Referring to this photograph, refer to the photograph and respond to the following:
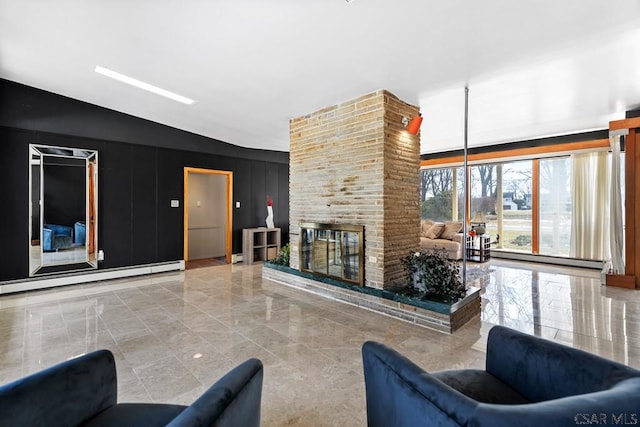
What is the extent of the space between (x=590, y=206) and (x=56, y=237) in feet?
33.1

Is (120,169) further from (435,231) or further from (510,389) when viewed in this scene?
(435,231)

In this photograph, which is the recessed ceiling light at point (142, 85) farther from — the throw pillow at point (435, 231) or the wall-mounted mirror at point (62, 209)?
the throw pillow at point (435, 231)

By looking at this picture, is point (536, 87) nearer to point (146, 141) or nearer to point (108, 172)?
point (146, 141)

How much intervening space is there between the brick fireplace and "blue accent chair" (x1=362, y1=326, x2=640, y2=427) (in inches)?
94.9

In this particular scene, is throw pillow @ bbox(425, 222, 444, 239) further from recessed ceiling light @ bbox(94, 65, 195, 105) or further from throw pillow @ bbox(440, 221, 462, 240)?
recessed ceiling light @ bbox(94, 65, 195, 105)

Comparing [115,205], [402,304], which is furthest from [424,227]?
[115,205]

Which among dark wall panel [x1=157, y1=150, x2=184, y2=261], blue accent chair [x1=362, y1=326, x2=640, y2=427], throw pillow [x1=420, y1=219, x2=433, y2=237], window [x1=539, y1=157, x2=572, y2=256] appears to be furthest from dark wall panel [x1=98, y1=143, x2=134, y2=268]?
window [x1=539, y1=157, x2=572, y2=256]

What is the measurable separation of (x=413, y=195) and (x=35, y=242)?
5.84m

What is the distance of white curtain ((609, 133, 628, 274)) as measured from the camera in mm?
5109

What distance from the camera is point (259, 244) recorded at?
7496mm

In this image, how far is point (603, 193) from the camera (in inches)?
250

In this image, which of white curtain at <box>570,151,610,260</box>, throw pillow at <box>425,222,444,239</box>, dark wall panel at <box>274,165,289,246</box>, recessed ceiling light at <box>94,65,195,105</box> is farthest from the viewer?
dark wall panel at <box>274,165,289,246</box>

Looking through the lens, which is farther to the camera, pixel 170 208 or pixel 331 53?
pixel 170 208

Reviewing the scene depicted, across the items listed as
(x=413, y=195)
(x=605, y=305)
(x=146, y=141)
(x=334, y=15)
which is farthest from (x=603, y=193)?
(x=146, y=141)
